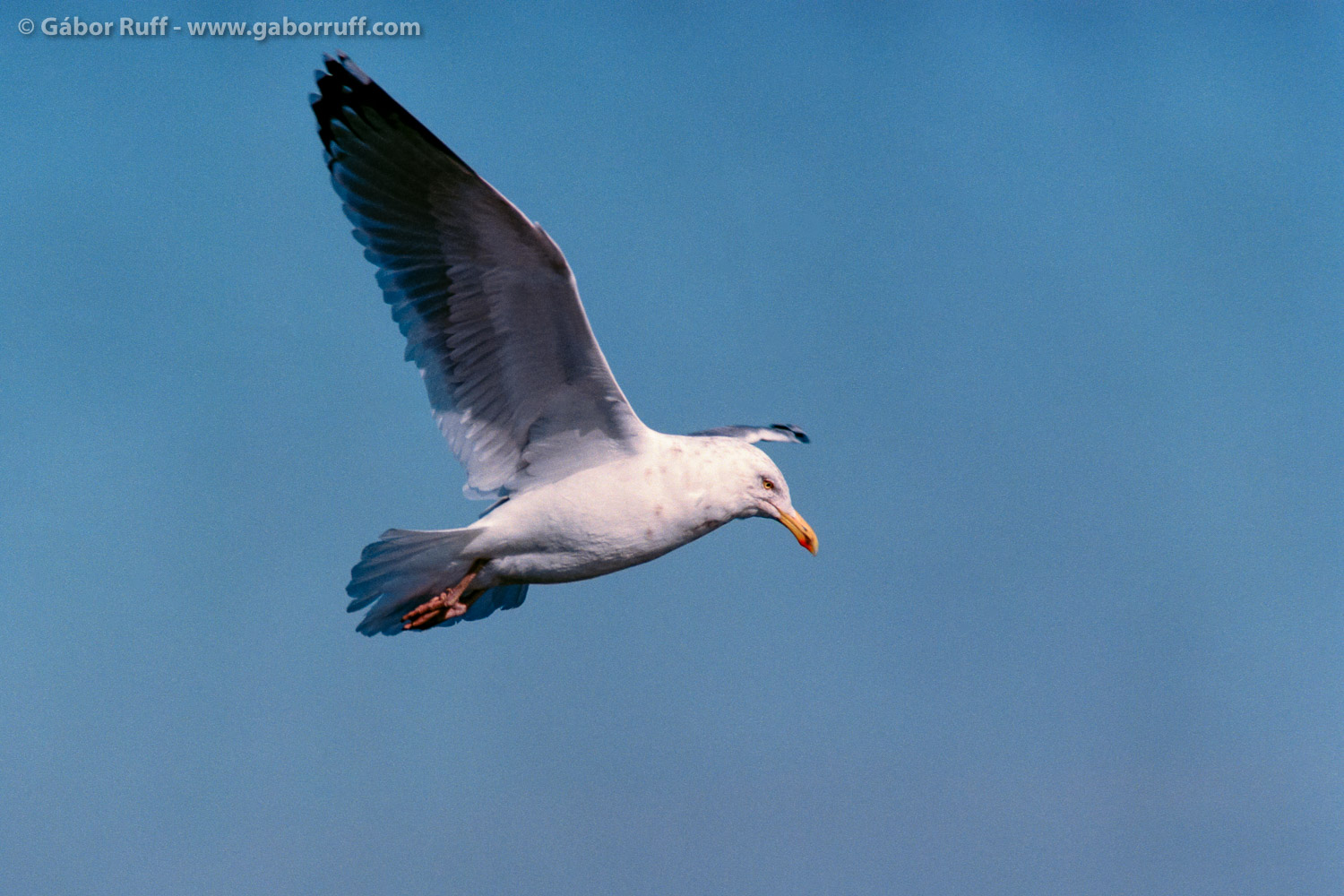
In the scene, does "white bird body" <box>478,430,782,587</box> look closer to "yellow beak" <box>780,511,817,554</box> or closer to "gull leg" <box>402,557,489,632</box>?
"gull leg" <box>402,557,489,632</box>

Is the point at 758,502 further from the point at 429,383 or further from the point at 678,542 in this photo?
the point at 429,383

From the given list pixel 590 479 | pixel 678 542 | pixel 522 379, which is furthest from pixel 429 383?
pixel 678 542

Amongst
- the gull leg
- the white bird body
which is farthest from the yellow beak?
the gull leg

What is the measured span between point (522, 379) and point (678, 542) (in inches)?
45.2

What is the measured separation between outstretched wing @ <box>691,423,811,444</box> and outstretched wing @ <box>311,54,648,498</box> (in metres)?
1.13

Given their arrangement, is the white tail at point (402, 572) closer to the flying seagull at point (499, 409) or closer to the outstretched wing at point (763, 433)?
the flying seagull at point (499, 409)

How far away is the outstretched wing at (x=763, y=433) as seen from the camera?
7562 mm

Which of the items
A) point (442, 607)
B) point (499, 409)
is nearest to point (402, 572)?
point (442, 607)

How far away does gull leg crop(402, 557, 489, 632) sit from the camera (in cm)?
670

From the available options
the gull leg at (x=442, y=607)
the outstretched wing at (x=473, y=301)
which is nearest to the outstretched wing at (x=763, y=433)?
the outstretched wing at (x=473, y=301)

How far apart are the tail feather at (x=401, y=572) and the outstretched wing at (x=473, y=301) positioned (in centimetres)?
35

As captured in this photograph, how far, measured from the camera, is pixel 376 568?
6.77 metres

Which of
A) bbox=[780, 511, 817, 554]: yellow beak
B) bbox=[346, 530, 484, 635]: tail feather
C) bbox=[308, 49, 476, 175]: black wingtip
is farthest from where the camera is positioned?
bbox=[780, 511, 817, 554]: yellow beak

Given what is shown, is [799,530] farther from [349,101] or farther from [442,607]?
[349,101]
